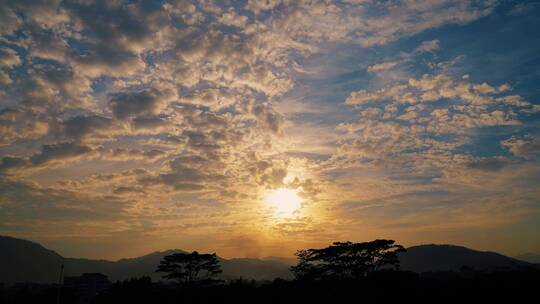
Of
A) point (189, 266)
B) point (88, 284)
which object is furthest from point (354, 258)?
point (88, 284)

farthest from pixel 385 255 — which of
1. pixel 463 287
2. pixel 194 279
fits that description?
pixel 194 279

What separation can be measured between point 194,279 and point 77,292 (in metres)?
29.4

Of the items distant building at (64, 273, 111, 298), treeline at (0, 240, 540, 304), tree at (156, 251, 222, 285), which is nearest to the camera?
treeline at (0, 240, 540, 304)

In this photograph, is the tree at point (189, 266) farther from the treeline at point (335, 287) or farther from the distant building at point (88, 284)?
the distant building at point (88, 284)

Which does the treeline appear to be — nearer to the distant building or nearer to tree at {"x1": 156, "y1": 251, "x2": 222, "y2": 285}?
tree at {"x1": 156, "y1": 251, "x2": 222, "y2": 285}

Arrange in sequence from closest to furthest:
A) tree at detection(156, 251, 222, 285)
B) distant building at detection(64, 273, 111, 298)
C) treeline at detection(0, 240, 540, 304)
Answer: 1. treeline at detection(0, 240, 540, 304)
2. tree at detection(156, 251, 222, 285)
3. distant building at detection(64, 273, 111, 298)

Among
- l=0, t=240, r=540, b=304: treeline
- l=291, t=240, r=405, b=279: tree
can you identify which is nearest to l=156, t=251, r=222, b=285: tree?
l=0, t=240, r=540, b=304: treeline

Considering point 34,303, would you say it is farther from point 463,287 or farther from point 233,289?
point 463,287

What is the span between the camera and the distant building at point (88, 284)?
293ft

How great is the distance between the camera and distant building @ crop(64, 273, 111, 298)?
89.4 metres

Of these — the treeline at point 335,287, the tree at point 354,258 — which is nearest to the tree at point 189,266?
the treeline at point 335,287

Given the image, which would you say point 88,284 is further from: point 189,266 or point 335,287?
point 335,287

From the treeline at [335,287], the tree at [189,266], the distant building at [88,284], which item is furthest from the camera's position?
the distant building at [88,284]

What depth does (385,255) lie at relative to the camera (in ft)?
254
